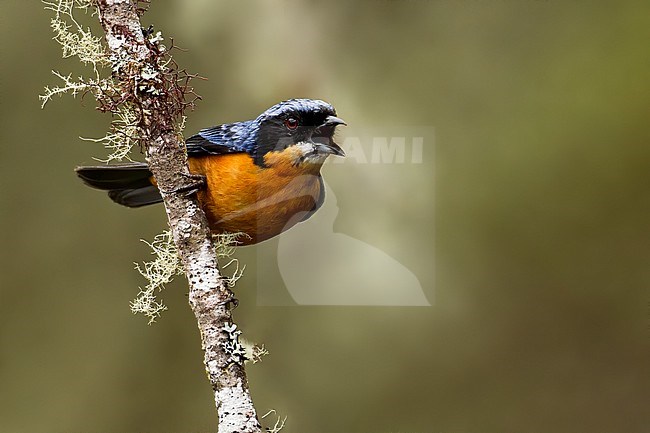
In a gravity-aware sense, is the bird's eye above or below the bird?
above

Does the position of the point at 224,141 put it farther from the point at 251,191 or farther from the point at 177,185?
the point at 177,185

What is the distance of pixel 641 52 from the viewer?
3.24 metres

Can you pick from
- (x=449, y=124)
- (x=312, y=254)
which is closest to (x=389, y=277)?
(x=312, y=254)

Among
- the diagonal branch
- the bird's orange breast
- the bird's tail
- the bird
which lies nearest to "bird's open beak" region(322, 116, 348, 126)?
the bird

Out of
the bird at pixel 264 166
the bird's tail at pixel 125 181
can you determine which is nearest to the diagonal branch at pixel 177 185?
the bird at pixel 264 166

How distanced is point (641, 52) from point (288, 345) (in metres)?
2.05

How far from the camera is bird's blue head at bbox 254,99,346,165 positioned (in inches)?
66.3

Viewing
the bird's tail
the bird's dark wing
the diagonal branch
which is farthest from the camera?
the bird's tail

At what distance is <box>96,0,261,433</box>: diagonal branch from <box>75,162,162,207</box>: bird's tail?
1.36 ft

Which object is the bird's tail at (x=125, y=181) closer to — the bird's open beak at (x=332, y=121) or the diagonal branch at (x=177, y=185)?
the diagonal branch at (x=177, y=185)

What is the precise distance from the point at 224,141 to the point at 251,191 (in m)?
0.16

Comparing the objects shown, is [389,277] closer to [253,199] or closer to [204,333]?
[253,199]

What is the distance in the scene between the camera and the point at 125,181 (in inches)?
76.9

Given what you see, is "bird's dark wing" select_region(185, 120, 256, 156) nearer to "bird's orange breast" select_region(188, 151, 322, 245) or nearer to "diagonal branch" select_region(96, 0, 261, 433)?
"bird's orange breast" select_region(188, 151, 322, 245)
